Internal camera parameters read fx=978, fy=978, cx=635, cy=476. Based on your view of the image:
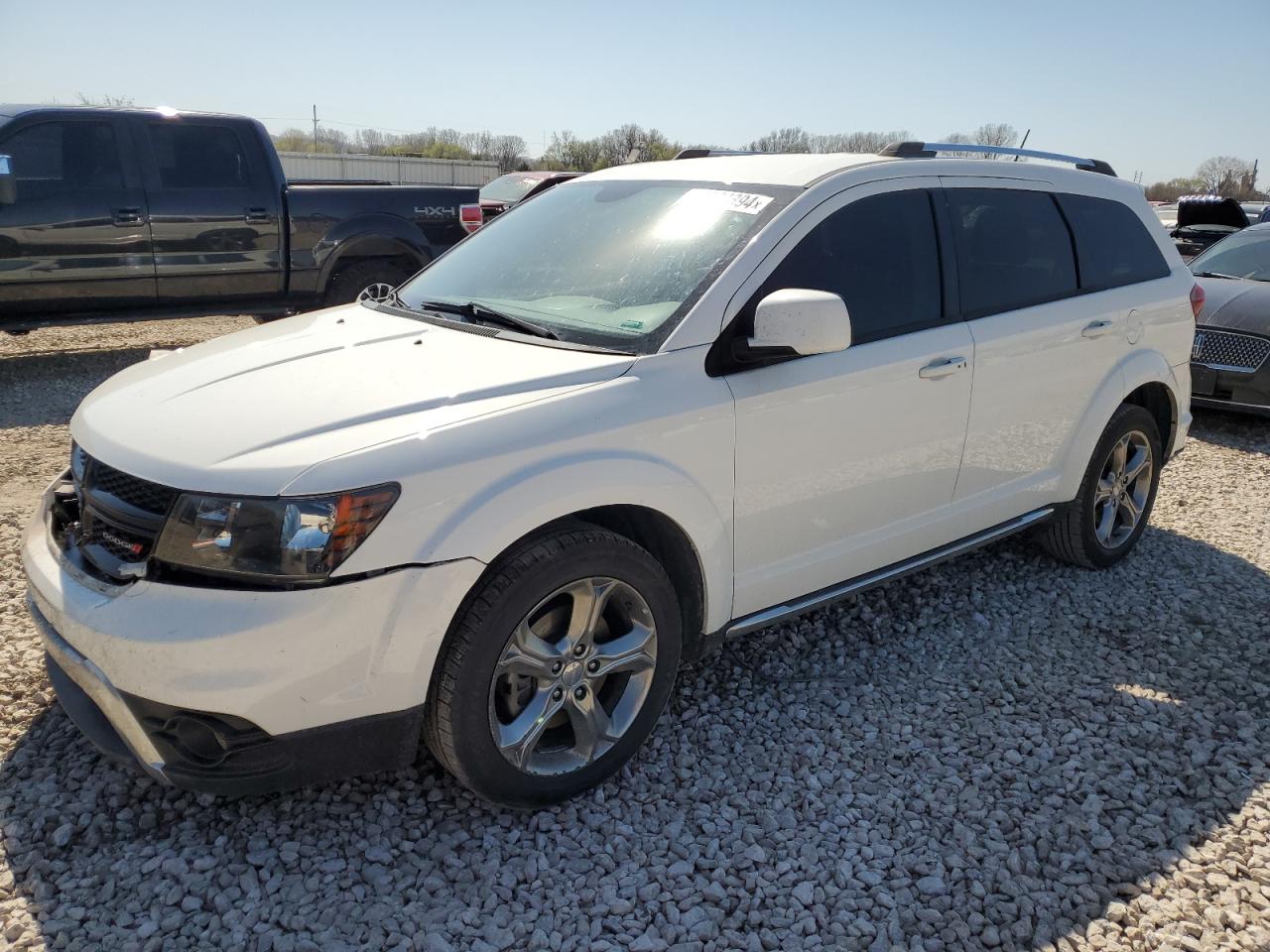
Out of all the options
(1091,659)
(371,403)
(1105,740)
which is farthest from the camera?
(1091,659)

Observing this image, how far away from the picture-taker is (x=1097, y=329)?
13.8ft

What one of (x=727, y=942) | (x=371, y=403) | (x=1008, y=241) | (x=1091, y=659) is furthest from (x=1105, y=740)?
(x=371, y=403)

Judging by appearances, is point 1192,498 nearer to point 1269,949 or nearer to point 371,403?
point 1269,949

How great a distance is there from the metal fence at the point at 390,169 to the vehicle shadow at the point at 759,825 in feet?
92.3

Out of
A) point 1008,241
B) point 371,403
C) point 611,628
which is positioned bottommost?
point 611,628

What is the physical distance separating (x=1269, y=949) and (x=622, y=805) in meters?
1.74

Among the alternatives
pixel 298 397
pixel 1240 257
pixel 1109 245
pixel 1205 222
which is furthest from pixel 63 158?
pixel 1205 222

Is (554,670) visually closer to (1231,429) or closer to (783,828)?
(783,828)

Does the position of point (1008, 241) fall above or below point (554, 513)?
above

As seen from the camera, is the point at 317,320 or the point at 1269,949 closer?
the point at 1269,949

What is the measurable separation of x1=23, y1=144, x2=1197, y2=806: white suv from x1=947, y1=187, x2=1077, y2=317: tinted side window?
0.05ft

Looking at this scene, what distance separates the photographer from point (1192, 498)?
19.9 feet

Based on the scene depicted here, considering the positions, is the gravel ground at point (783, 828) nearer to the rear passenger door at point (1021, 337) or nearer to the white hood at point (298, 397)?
the rear passenger door at point (1021, 337)

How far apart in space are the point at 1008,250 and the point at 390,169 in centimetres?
3191
